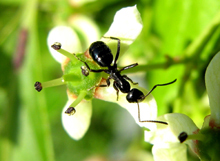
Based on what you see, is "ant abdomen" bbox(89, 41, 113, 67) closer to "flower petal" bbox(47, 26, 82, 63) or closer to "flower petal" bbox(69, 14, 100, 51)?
"flower petal" bbox(47, 26, 82, 63)

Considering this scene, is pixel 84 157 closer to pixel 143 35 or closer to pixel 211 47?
pixel 143 35

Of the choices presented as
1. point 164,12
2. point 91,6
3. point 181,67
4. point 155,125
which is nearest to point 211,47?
point 181,67

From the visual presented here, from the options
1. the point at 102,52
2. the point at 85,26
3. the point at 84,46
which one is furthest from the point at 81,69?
the point at 84,46

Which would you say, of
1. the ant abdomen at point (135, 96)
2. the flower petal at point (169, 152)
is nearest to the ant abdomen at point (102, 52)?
the ant abdomen at point (135, 96)

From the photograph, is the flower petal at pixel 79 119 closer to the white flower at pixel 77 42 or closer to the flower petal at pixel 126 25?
the white flower at pixel 77 42

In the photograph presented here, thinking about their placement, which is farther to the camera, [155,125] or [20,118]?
[20,118]

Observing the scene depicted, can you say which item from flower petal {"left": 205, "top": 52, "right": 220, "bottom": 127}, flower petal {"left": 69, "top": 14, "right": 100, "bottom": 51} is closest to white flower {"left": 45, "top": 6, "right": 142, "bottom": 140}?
flower petal {"left": 205, "top": 52, "right": 220, "bottom": 127}
